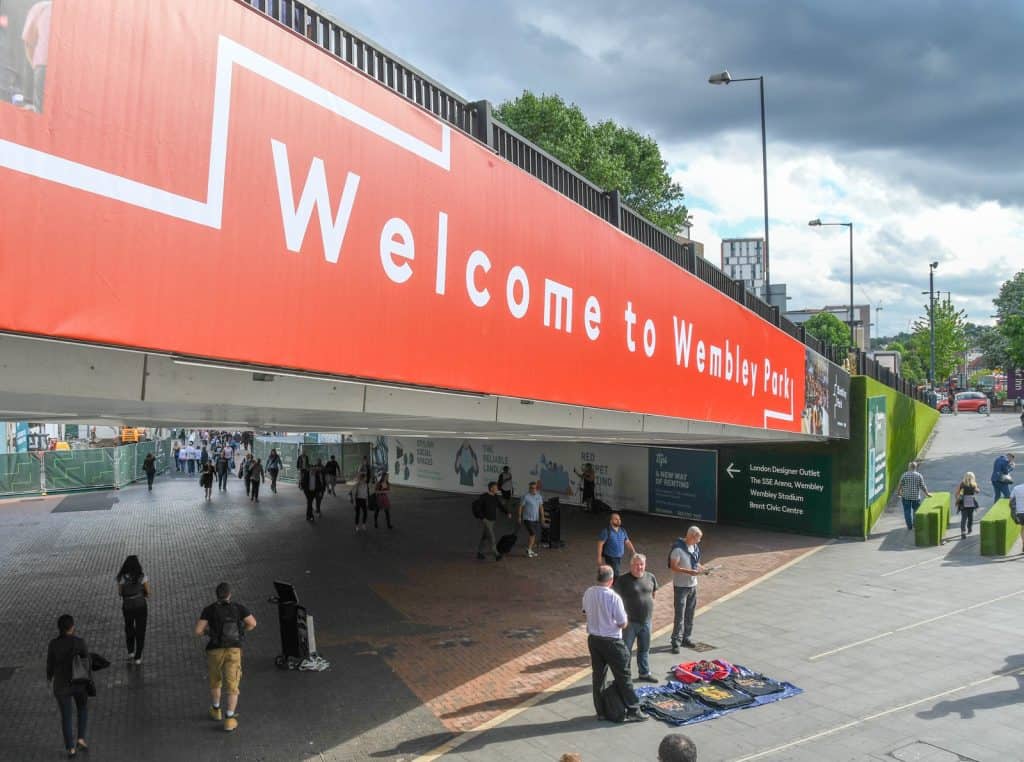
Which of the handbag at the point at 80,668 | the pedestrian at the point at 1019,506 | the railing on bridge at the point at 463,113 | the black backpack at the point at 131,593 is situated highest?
the railing on bridge at the point at 463,113

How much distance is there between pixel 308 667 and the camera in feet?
30.6

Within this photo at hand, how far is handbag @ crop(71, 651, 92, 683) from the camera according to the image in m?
7.08

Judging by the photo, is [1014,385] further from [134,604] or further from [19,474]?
[134,604]

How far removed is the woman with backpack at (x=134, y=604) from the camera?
9.45m

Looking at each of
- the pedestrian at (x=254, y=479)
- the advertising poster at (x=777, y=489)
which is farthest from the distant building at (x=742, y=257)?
the pedestrian at (x=254, y=479)

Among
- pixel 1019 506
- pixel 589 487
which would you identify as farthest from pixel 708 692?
pixel 589 487

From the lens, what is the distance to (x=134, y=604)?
9445 mm

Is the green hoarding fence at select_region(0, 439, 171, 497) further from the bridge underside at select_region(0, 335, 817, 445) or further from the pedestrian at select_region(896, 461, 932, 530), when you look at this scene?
the pedestrian at select_region(896, 461, 932, 530)

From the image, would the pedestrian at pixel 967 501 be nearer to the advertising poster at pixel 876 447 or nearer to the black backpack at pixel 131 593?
the advertising poster at pixel 876 447

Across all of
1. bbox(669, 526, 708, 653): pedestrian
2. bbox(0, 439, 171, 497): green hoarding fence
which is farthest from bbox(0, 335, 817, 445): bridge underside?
bbox(0, 439, 171, 497): green hoarding fence

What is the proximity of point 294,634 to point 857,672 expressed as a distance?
6.84 metres

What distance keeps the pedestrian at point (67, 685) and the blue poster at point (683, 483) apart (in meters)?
16.8

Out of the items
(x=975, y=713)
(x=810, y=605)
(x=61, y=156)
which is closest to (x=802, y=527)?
(x=810, y=605)

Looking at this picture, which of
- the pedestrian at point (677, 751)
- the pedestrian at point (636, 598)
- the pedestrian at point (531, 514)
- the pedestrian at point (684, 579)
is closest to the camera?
the pedestrian at point (677, 751)
